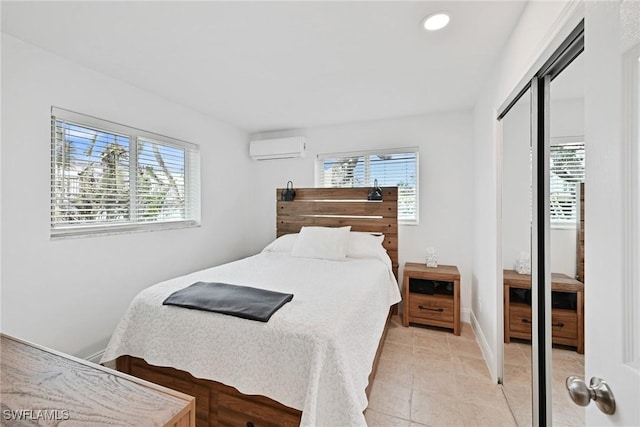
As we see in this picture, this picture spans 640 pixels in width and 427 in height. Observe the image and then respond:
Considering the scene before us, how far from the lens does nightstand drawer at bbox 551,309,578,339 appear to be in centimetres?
107

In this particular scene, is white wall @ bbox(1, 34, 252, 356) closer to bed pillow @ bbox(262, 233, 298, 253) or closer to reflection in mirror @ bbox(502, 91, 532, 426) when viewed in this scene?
bed pillow @ bbox(262, 233, 298, 253)

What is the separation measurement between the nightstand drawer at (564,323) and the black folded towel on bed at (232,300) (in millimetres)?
1314

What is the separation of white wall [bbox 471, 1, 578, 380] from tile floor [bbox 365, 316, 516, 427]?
18 cm

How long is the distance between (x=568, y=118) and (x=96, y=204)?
3166 mm

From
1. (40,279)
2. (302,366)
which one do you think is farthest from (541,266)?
(40,279)

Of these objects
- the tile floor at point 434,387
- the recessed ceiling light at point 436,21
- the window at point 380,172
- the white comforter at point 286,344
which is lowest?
the tile floor at point 434,387

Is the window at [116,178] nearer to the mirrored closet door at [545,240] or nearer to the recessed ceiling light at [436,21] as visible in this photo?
the recessed ceiling light at [436,21]

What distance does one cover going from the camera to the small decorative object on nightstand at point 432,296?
2.90 metres

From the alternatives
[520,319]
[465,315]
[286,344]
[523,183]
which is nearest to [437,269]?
[465,315]

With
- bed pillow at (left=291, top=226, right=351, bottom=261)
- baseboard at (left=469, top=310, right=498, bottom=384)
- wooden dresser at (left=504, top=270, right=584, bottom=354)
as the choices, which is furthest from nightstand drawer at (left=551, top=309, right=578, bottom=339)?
bed pillow at (left=291, top=226, right=351, bottom=261)

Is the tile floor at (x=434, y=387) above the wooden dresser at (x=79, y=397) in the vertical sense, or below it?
below

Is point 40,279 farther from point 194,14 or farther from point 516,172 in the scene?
point 516,172

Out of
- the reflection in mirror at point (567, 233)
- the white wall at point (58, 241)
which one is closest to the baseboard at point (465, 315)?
the reflection in mirror at point (567, 233)

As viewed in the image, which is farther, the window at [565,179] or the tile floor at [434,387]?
the tile floor at [434,387]
